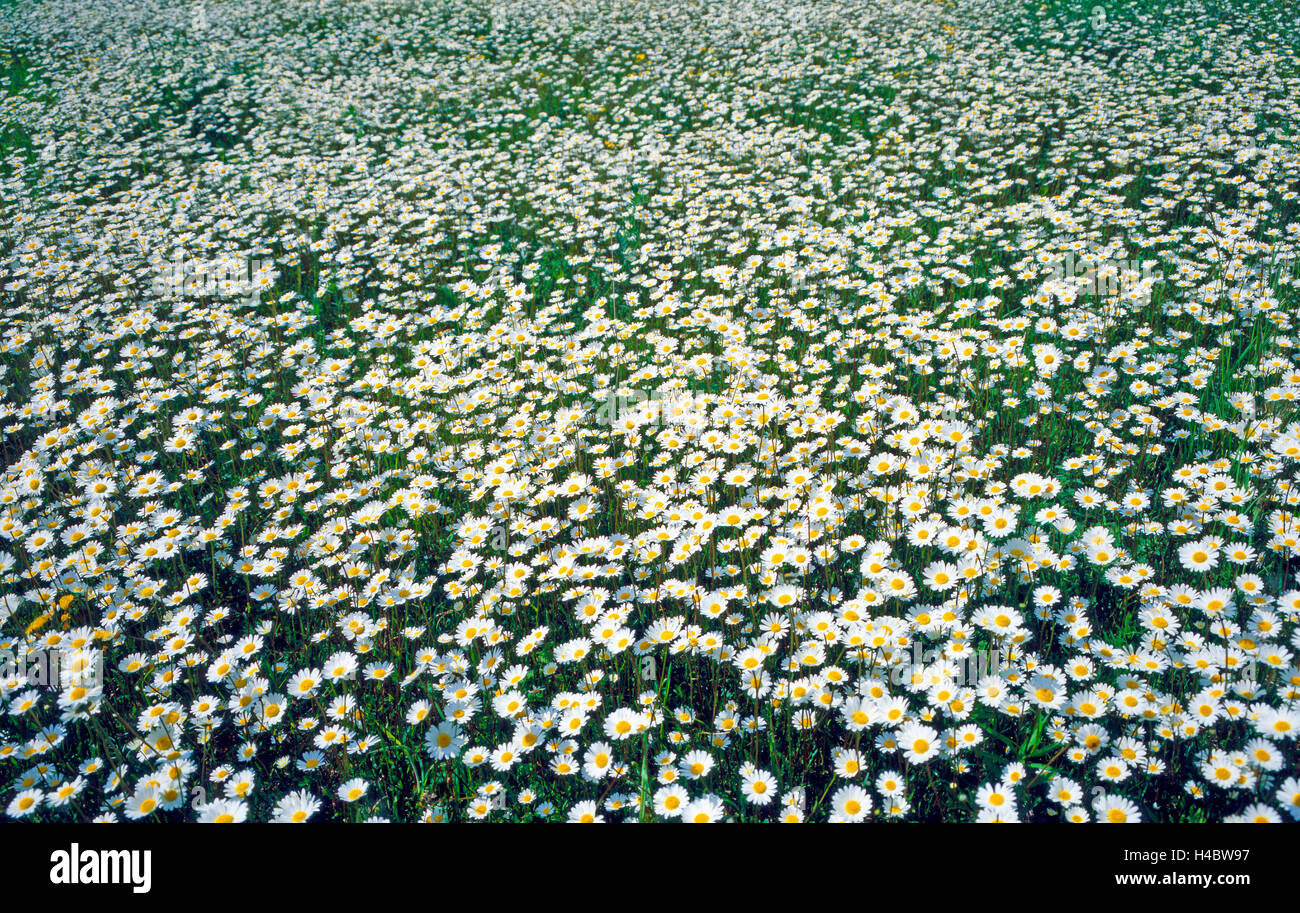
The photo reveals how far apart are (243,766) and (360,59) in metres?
14.6

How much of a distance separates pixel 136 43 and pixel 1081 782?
2043cm

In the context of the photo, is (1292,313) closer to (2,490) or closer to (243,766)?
(243,766)

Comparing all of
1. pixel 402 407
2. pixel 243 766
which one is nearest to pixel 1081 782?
pixel 243 766

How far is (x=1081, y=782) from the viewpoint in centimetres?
233

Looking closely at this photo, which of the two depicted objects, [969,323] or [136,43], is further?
[136,43]

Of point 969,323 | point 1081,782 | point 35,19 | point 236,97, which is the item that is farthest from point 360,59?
point 1081,782

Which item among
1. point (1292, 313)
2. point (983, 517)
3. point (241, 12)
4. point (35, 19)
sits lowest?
point (35, 19)

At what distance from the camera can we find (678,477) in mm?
3844

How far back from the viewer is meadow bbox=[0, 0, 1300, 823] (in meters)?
2.53

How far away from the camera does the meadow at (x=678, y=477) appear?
253 centimetres

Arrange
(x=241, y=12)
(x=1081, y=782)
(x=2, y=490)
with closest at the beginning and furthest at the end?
(x=1081, y=782) → (x=2, y=490) → (x=241, y=12)
